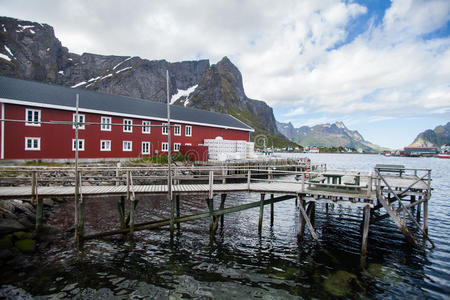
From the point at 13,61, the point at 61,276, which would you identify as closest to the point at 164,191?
the point at 61,276

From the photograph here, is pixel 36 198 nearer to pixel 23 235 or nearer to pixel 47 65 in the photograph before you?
pixel 23 235

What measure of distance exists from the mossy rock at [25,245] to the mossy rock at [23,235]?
35 centimetres

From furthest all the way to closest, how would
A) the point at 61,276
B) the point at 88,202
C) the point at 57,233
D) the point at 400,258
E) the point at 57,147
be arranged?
the point at 57,147
the point at 88,202
the point at 57,233
the point at 400,258
the point at 61,276

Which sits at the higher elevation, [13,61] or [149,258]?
[13,61]

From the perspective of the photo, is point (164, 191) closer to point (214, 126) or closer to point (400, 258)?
point (400, 258)

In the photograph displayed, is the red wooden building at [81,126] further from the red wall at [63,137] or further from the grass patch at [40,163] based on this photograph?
the grass patch at [40,163]

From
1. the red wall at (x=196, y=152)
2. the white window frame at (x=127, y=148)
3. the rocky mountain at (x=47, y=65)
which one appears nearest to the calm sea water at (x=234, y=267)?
the white window frame at (x=127, y=148)

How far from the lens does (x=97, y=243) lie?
1359 centimetres

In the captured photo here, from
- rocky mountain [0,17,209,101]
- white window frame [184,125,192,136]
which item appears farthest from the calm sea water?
rocky mountain [0,17,209,101]

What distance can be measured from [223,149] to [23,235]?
32.6 m

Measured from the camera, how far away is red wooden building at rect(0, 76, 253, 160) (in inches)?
1091

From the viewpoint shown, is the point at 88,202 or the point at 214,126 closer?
the point at 88,202

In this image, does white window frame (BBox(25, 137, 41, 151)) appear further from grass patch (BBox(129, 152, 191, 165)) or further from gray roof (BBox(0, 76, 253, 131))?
grass patch (BBox(129, 152, 191, 165))

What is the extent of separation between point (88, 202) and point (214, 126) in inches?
1114
